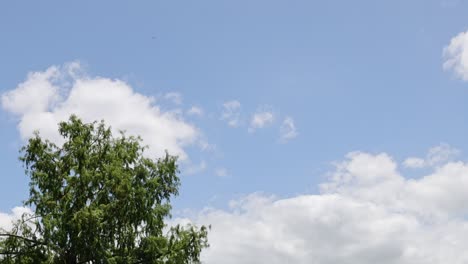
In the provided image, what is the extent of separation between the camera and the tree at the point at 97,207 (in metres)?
31.7

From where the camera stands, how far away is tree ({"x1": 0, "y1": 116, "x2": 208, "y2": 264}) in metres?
31.7

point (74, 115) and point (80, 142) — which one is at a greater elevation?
point (74, 115)

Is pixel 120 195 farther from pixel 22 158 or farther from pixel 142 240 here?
pixel 22 158

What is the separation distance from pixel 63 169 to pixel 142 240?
6.31m

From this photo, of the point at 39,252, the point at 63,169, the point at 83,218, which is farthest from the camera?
the point at 63,169

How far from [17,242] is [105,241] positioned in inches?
200

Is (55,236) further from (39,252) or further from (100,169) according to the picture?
(100,169)

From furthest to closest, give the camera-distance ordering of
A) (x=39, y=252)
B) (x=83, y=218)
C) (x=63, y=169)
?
(x=63, y=169)
(x=39, y=252)
(x=83, y=218)

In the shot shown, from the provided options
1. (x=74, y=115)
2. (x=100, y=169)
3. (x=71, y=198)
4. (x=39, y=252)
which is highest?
(x=74, y=115)

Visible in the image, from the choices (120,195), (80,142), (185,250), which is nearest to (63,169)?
(80,142)

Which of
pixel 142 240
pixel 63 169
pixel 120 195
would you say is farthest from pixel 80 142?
pixel 142 240

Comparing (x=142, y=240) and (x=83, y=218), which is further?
(x=142, y=240)

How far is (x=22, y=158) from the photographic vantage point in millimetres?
35312

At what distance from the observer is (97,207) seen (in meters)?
32.3
